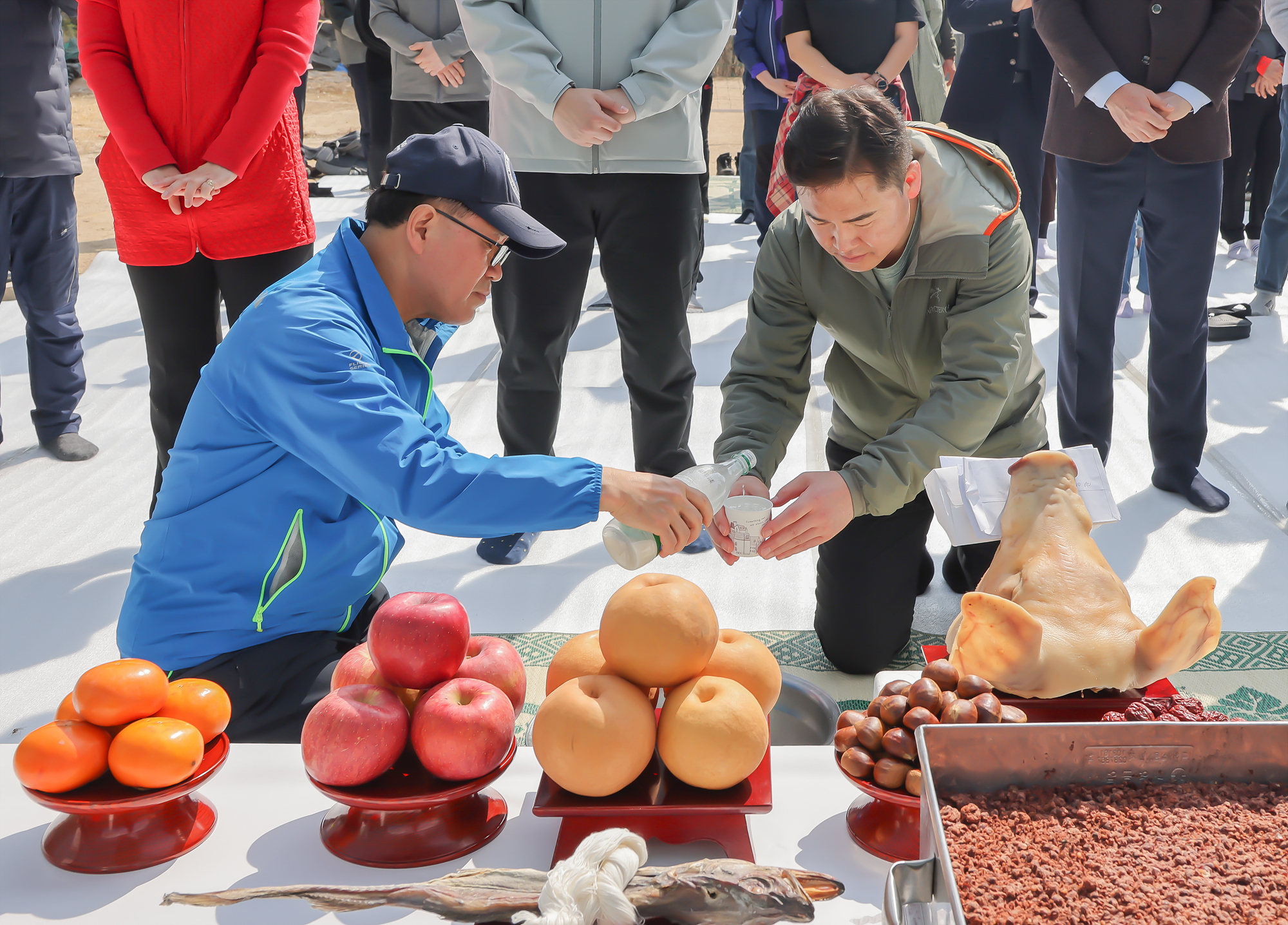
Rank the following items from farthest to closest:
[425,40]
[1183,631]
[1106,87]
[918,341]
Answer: [425,40]
[1106,87]
[918,341]
[1183,631]

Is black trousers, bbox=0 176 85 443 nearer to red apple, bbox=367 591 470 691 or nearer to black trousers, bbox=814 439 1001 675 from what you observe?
black trousers, bbox=814 439 1001 675

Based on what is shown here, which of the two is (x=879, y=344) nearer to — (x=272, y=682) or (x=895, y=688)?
(x=895, y=688)

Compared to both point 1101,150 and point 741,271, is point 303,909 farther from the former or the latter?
point 741,271

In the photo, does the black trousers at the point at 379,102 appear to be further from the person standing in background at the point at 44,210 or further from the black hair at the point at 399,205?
the black hair at the point at 399,205

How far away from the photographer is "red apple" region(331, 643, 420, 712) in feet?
3.55

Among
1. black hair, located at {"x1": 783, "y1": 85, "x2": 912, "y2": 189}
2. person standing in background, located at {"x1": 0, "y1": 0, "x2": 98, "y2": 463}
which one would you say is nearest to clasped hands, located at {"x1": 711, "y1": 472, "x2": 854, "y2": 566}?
black hair, located at {"x1": 783, "y1": 85, "x2": 912, "y2": 189}

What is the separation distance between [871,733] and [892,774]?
48 mm

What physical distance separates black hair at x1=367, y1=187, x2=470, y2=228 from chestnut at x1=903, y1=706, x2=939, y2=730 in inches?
37.8

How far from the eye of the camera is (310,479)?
5.16 ft

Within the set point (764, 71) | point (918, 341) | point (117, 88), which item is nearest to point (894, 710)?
point (918, 341)

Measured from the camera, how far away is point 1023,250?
1.95 metres

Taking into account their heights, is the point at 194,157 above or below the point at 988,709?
above

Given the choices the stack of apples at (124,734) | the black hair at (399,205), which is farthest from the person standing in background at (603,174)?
the stack of apples at (124,734)

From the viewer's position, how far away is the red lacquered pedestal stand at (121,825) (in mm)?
982
